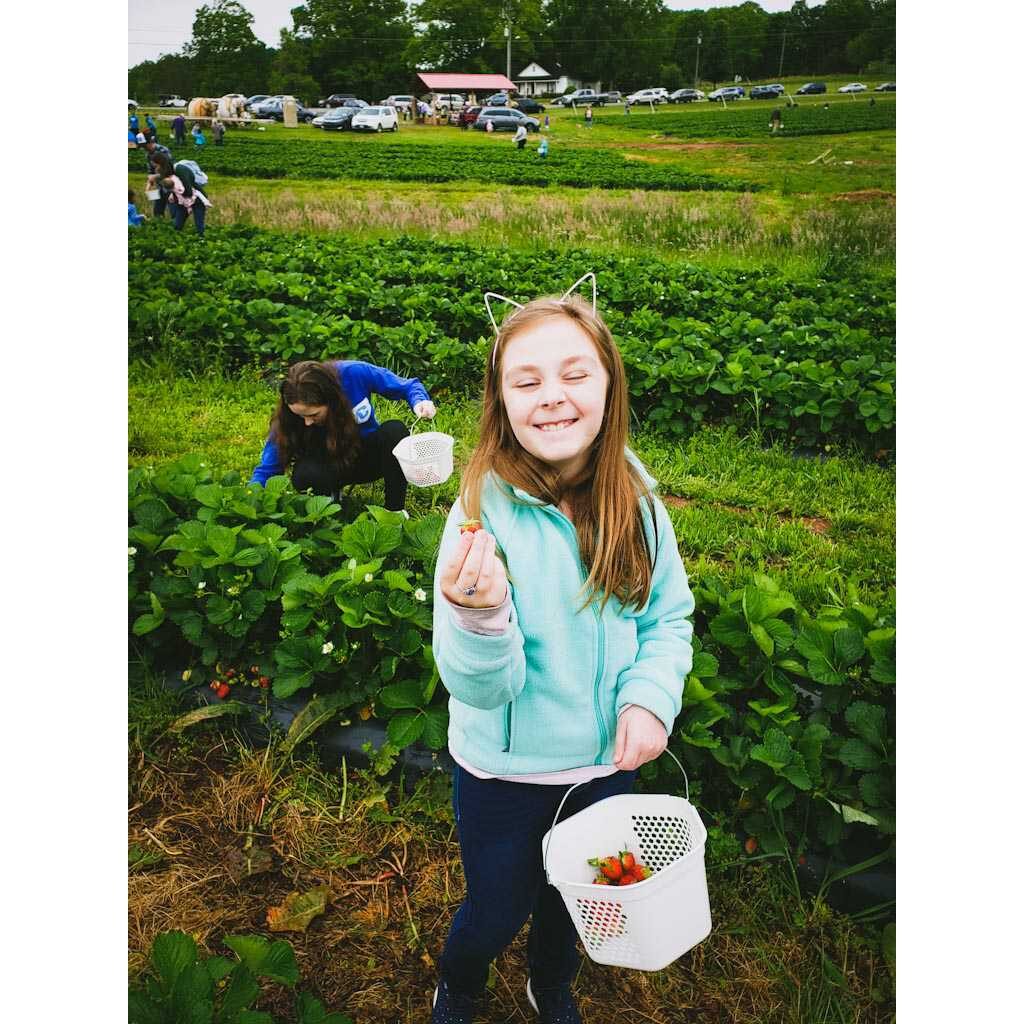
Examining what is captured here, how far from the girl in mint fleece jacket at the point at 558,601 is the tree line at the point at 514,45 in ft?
3.77

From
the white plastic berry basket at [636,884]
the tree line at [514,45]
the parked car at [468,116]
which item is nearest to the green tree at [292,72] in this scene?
the tree line at [514,45]

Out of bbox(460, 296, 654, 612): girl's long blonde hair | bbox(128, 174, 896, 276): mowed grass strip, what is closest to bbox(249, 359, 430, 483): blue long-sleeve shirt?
bbox(128, 174, 896, 276): mowed grass strip

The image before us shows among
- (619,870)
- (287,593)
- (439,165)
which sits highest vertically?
(439,165)

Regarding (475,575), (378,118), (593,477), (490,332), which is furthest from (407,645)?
(490,332)

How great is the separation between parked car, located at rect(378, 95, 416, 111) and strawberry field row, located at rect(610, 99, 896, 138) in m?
0.54

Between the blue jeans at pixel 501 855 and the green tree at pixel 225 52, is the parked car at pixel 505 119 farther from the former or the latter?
the blue jeans at pixel 501 855

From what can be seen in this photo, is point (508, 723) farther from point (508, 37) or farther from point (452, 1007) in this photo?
point (508, 37)

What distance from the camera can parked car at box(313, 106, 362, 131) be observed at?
2.05 m

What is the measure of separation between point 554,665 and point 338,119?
5.61ft

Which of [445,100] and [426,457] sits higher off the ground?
[445,100]

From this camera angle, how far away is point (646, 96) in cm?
206

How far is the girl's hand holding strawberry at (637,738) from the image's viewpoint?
3.63 ft

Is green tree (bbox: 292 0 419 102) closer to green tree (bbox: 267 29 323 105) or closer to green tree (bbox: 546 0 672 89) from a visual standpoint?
green tree (bbox: 267 29 323 105)
